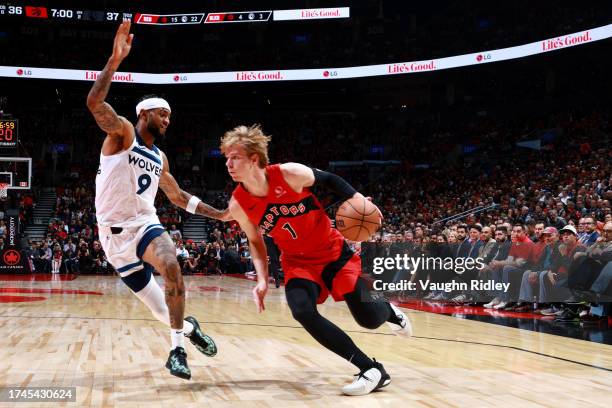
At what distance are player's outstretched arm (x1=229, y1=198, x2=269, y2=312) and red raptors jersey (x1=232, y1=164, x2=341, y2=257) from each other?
0.05m

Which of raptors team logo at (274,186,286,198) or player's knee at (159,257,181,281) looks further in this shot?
player's knee at (159,257,181,281)

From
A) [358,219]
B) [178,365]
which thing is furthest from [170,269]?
[358,219]

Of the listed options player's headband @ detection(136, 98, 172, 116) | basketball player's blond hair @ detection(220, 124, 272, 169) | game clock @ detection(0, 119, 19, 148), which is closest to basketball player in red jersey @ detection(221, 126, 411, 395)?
basketball player's blond hair @ detection(220, 124, 272, 169)

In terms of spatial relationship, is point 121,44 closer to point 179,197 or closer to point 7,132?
point 179,197

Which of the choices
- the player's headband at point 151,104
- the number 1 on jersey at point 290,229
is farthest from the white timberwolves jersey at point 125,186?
the number 1 on jersey at point 290,229

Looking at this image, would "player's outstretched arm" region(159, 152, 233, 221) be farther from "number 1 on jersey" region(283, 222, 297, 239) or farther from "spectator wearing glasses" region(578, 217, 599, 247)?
"spectator wearing glasses" region(578, 217, 599, 247)

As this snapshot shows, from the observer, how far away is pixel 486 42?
28188mm

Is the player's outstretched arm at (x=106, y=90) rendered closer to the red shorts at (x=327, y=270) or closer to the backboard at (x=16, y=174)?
the red shorts at (x=327, y=270)

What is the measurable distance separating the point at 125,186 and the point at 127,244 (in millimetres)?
451

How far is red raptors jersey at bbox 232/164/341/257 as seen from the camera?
169 inches

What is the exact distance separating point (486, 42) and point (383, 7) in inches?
336

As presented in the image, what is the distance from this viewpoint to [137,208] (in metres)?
5.00

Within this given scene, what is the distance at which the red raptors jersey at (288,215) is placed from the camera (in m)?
4.29

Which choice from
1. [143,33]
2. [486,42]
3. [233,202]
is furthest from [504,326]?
[143,33]
